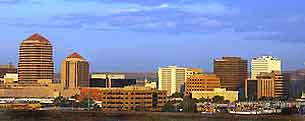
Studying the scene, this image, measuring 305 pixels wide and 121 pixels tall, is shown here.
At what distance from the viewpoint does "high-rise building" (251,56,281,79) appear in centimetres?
12225

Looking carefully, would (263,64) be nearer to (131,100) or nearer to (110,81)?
(110,81)

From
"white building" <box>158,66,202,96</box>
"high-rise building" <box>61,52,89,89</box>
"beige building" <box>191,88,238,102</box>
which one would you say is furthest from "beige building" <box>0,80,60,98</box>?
"beige building" <box>191,88,238,102</box>

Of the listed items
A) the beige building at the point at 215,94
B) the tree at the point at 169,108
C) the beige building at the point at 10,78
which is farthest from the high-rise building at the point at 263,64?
the tree at the point at 169,108

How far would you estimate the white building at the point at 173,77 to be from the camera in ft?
398

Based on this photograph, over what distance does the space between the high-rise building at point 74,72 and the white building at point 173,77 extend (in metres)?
13.5

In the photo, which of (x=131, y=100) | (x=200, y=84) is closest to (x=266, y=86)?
(x=200, y=84)

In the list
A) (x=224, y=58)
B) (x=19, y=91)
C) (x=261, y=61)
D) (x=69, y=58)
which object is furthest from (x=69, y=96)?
(x=261, y=61)

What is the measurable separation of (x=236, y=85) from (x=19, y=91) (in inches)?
1428

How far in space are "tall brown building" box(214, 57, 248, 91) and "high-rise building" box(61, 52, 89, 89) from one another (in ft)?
76.1

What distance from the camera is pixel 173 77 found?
122750 millimetres

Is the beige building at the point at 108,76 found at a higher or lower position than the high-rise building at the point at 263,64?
lower

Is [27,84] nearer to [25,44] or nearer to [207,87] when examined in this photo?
[25,44]

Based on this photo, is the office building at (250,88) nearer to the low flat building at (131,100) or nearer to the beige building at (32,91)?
the beige building at (32,91)

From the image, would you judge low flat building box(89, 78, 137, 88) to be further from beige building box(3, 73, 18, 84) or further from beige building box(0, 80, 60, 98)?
beige building box(3, 73, 18, 84)
